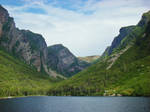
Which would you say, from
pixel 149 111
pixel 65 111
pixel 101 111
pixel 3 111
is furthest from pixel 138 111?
pixel 3 111

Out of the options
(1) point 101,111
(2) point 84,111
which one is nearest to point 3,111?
(2) point 84,111

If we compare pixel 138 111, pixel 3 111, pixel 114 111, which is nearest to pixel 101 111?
pixel 114 111

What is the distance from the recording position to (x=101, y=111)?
5571 inches

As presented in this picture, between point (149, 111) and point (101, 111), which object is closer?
point (149, 111)

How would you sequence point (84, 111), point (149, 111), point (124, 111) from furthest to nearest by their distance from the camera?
point (84, 111), point (124, 111), point (149, 111)

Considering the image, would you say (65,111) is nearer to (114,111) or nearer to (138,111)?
(114,111)

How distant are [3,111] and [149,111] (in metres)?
92.2

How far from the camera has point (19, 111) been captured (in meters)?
142

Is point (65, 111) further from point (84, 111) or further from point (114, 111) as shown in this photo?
point (114, 111)

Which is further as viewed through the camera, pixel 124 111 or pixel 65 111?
pixel 65 111

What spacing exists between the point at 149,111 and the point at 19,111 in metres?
83.4

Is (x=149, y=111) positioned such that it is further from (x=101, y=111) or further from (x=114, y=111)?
(x=101, y=111)

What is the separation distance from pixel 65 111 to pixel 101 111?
25364 mm

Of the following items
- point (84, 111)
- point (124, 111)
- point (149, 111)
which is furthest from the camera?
point (84, 111)
